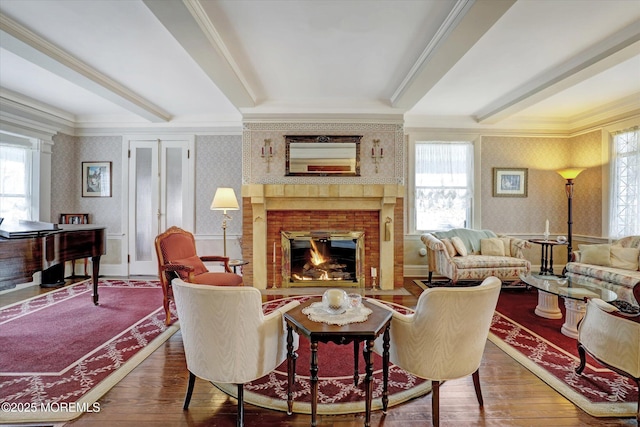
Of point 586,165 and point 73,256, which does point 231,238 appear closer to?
point 73,256

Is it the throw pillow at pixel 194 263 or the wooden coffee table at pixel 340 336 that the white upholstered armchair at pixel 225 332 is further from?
the throw pillow at pixel 194 263

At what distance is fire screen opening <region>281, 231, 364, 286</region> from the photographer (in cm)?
477

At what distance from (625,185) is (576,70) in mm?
2486

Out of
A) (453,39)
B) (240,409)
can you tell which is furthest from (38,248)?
(453,39)

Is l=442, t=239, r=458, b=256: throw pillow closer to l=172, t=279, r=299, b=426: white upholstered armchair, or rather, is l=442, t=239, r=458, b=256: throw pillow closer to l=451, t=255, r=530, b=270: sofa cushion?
l=451, t=255, r=530, b=270: sofa cushion

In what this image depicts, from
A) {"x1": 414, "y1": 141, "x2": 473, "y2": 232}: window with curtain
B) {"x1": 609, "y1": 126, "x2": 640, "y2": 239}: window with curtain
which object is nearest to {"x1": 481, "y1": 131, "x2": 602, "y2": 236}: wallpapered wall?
{"x1": 414, "y1": 141, "x2": 473, "y2": 232}: window with curtain

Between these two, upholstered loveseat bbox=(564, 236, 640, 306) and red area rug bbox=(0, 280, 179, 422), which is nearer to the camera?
red area rug bbox=(0, 280, 179, 422)

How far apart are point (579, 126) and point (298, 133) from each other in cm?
477

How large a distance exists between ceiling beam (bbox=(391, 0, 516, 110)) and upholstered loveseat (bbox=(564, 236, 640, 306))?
10.3ft

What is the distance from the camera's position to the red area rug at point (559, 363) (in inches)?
76.8

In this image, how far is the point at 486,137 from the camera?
5.46 meters

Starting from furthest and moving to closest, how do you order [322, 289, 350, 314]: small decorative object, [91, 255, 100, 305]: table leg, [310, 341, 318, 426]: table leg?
[91, 255, 100, 305]: table leg < [322, 289, 350, 314]: small decorative object < [310, 341, 318, 426]: table leg

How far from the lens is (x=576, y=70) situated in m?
3.24

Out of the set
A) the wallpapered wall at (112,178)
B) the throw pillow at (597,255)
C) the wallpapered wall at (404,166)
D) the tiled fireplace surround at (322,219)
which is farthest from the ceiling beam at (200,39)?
the throw pillow at (597,255)
